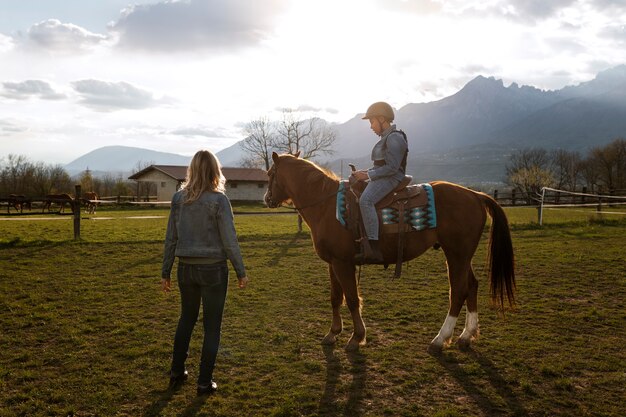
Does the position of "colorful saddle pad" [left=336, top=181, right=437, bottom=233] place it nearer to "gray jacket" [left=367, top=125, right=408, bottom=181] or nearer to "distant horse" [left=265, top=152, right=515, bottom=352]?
"distant horse" [left=265, top=152, right=515, bottom=352]

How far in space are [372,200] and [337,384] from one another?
2056 millimetres

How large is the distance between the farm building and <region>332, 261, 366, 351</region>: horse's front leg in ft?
159

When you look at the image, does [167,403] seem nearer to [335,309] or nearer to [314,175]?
[335,309]

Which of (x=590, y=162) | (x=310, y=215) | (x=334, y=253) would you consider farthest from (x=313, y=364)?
(x=590, y=162)

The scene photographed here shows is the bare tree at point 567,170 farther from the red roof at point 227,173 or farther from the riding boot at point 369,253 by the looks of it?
the riding boot at point 369,253

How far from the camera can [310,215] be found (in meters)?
5.61

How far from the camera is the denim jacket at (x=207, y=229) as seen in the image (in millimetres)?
3885

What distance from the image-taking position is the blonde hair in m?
3.89

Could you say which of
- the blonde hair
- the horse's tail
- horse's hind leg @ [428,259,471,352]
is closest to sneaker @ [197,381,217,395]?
the blonde hair

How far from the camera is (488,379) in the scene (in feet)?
14.5

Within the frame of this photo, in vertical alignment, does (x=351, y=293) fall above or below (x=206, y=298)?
below

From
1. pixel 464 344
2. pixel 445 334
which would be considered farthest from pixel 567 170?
pixel 445 334

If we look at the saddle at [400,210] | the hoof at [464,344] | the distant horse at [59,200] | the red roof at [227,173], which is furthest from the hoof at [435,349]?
the red roof at [227,173]

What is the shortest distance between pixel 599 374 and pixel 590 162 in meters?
93.6
